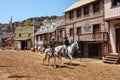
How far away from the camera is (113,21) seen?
2600 centimetres

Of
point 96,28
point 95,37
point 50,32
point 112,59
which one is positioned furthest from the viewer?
point 50,32

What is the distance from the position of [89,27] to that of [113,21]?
6.13m

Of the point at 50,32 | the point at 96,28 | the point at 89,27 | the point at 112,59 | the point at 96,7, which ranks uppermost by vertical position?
the point at 96,7

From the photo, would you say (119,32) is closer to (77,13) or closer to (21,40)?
(77,13)

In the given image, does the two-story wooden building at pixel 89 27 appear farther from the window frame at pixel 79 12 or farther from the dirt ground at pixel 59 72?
the dirt ground at pixel 59 72

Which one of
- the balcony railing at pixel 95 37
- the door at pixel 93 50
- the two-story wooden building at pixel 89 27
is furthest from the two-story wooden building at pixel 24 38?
the balcony railing at pixel 95 37

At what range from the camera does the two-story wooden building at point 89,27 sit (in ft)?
93.3

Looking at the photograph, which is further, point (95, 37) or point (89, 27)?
point (89, 27)

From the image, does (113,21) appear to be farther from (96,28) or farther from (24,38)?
(24,38)

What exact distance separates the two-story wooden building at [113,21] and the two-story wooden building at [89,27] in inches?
37.9

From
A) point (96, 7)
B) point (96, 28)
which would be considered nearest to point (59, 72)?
point (96, 28)

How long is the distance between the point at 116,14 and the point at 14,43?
175 ft

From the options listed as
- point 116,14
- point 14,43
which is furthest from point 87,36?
point 14,43

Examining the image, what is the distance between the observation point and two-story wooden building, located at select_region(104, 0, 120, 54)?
2520cm
